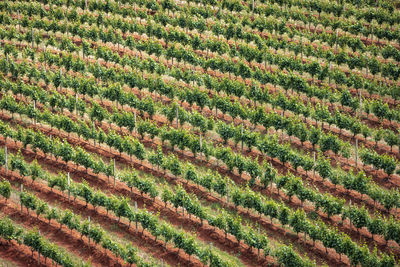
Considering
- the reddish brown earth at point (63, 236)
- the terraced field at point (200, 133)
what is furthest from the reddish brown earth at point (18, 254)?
the reddish brown earth at point (63, 236)

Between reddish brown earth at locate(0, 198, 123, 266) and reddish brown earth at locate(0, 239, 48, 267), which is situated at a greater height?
reddish brown earth at locate(0, 198, 123, 266)

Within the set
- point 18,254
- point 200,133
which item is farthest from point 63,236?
point 200,133

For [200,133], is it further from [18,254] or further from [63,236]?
[18,254]

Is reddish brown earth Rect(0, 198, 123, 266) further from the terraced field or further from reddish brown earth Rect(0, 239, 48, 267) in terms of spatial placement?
reddish brown earth Rect(0, 239, 48, 267)

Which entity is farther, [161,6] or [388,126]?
[161,6]

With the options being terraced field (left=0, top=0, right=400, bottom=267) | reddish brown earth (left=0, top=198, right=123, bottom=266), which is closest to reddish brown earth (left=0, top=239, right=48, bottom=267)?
terraced field (left=0, top=0, right=400, bottom=267)

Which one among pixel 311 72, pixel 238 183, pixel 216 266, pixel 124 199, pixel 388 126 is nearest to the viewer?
pixel 216 266

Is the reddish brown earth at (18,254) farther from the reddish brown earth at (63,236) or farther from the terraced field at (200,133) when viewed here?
the reddish brown earth at (63,236)

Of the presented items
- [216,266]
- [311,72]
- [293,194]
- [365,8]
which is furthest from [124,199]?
[365,8]

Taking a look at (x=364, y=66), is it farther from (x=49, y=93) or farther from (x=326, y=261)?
(x=49, y=93)
